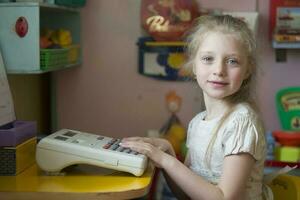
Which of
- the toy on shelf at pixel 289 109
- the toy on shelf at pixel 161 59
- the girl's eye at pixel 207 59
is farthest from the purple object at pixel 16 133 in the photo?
the toy on shelf at pixel 289 109

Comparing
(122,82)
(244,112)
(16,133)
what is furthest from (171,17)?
(16,133)

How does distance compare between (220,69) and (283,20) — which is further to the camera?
(283,20)

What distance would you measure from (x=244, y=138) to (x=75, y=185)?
0.35 m

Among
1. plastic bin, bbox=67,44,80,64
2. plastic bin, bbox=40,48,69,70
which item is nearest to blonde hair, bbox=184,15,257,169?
plastic bin, bbox=40,48,69,70

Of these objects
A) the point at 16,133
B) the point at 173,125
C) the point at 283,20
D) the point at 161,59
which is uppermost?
the point at 283,20

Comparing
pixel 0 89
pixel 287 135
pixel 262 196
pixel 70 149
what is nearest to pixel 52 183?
pixel 70 149

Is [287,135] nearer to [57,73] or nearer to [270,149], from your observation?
[270,149]

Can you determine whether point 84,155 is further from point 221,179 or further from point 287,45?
point 287,45

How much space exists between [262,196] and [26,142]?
1.78 feet

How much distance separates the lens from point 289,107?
1.54 metres

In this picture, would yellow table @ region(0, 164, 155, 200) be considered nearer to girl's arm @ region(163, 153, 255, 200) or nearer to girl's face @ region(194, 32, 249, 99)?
girl's arm @ region(163, 153, 255, 200)

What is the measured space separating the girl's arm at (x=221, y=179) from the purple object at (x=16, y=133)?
0.81ft

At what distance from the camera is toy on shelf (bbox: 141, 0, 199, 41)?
4.94 feet

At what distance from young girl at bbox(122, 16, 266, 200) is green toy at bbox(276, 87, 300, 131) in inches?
20.1
